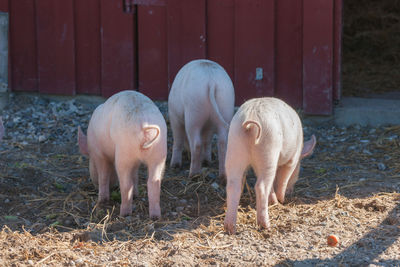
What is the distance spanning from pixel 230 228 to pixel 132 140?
3.27 ft

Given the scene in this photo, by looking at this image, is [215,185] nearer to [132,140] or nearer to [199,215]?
[199,215]

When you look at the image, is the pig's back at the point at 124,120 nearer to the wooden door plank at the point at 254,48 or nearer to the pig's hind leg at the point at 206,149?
the pig's hind leg at the point at 206,149

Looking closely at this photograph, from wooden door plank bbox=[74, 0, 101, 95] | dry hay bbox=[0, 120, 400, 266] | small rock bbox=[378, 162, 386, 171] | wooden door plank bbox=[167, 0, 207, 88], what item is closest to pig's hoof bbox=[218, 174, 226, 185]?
dry hay bbox=[0, 120, 400, 266]

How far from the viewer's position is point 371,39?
12.2 meters

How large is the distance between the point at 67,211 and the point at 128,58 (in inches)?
141

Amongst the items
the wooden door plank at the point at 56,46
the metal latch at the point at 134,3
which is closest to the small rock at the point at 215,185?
the metal latch at the point at 134,3

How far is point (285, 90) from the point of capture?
332 inches

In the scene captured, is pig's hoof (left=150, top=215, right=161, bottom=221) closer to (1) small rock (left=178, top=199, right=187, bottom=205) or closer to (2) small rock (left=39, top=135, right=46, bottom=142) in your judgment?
(1) small rock (left=178, top=199, right=187, bottom=205)

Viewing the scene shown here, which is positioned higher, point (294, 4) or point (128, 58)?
point (294, 4)

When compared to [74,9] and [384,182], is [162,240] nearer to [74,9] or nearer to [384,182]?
[384,182]

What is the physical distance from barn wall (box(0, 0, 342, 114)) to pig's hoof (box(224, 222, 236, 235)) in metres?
3.56

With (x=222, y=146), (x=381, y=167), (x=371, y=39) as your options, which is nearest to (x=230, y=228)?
(x=222, y=146)

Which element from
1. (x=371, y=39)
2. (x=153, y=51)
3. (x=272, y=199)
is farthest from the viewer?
(x=371, y=39)

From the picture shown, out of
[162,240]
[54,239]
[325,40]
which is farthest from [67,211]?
[325,40]
